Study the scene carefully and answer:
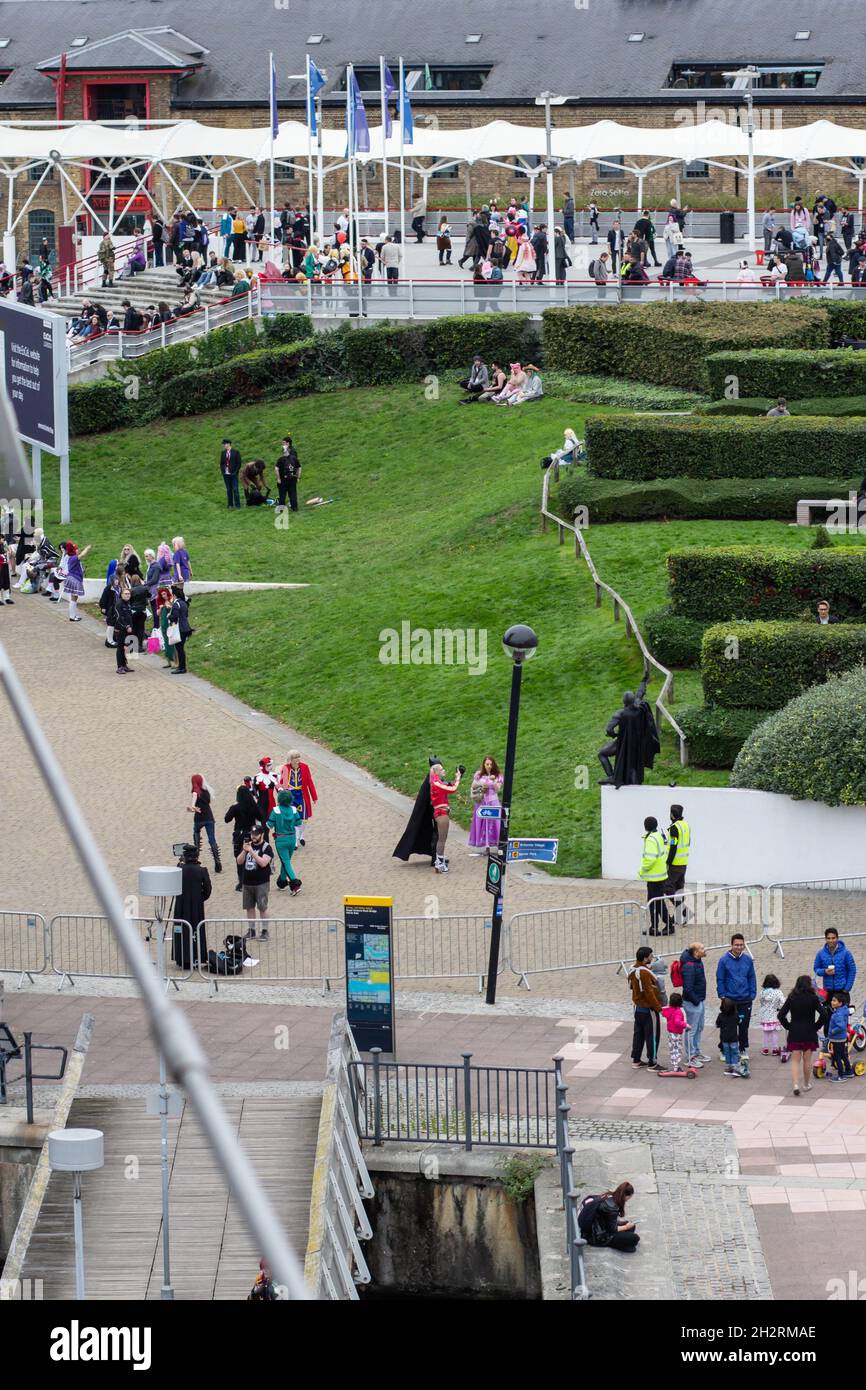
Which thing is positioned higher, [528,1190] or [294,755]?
[294,755]

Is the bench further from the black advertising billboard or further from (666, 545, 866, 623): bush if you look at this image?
the black advertising billboard

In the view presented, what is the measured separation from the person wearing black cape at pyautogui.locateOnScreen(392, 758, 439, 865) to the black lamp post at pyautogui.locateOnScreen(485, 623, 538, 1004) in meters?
3.11

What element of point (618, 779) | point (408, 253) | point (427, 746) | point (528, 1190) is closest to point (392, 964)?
point (528, 1190)

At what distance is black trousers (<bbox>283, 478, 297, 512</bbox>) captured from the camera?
128 ft

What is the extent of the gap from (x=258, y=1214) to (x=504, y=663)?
23.8 m

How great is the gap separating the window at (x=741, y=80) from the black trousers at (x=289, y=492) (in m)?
33.5

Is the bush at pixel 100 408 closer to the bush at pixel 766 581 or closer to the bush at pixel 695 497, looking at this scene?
the bush at pixel 695 497

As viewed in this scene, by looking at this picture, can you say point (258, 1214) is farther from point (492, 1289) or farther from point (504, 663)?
point (504, 663)

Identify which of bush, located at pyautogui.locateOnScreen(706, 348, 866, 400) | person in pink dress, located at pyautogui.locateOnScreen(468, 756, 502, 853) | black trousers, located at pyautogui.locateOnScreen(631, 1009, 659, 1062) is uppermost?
bush, located at pyautogui.locateOnScreen(706, 348, 866, 400)

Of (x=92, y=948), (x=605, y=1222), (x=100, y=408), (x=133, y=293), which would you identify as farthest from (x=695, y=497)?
(x=133, y=293)

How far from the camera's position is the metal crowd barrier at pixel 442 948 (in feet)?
72.0

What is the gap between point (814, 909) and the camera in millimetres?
23203

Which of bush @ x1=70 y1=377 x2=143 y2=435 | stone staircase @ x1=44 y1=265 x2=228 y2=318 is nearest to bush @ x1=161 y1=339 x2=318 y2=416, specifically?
bush @ x1=70 y1=377 x2=143 y2=435

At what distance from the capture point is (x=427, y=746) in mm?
27953
